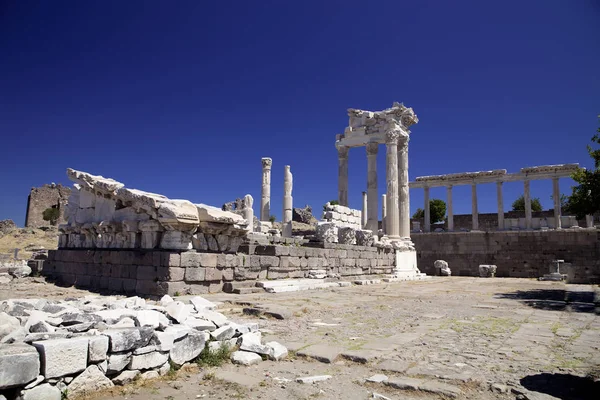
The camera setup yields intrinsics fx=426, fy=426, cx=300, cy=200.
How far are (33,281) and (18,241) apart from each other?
2280 centimetres

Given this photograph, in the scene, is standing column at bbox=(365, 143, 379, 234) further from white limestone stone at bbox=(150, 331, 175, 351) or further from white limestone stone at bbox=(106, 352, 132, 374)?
white limestone stone at bbox=(106, 352, 132, 374)

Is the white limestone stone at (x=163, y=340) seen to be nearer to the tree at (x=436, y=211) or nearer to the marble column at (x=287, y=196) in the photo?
the marble column at (x=287, y=196)

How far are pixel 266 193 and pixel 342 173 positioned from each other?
576 cm

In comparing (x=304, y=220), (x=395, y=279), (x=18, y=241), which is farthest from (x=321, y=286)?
(x=304, y=220)

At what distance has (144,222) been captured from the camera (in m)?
8.89

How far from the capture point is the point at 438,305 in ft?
28.2

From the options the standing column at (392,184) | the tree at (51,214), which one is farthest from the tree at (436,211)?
the tree at (51,214)

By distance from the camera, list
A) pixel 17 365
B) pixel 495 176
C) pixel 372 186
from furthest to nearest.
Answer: pixel 495 176
pixel 372 186
pixel 17 365

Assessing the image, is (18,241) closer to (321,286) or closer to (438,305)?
(321,286)

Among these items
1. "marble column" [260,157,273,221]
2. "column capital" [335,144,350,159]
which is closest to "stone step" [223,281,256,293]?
"column capital" [335,144,350,159]

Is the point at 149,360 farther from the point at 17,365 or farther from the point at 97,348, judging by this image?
the point at 17,365

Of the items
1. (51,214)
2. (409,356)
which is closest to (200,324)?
(409,356)

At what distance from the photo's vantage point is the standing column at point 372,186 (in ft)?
71.7

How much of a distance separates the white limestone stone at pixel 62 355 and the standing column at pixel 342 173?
20135mm
